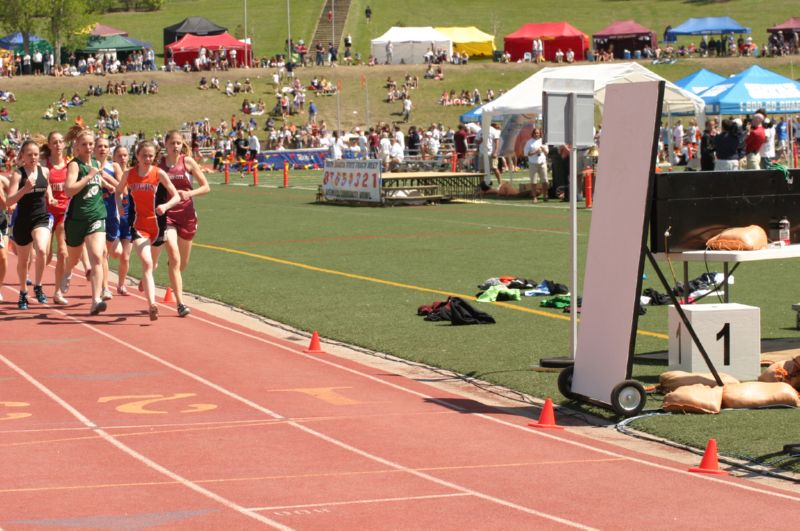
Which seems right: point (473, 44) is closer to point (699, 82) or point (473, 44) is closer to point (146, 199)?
point (699, 82)

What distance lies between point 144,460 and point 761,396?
465 cm

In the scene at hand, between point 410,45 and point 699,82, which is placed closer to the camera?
point 699,82

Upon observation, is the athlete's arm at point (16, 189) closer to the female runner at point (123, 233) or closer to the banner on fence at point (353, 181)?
the female runner at point (123, 233)

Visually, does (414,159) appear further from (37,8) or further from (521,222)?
(37,8)

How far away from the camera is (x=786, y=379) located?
10875mm

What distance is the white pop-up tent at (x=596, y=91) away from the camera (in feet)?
109

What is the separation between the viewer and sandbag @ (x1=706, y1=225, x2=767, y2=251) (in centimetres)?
1198

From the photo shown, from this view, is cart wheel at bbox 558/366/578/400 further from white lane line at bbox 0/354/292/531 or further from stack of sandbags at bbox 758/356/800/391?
white lane line at bbox 0/354/292/531

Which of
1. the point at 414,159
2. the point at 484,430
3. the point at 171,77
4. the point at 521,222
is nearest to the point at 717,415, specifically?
the point at 484,430

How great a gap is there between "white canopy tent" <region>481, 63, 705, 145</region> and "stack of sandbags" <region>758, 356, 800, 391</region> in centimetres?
2237

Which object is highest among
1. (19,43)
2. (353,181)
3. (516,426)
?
(19,43)

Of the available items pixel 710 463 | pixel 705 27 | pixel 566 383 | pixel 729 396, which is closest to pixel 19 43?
pixel 705 27

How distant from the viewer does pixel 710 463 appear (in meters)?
8.60

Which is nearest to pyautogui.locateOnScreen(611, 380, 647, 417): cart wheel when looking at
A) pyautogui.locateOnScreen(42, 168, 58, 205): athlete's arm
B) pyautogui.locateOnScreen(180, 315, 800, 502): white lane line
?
pyautogui.locateOnScreen(180, 315, 800, 502): white lane line
